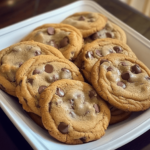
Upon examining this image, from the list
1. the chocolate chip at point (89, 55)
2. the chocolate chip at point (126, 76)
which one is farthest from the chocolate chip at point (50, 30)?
the chocolate chip at point (126, 76)

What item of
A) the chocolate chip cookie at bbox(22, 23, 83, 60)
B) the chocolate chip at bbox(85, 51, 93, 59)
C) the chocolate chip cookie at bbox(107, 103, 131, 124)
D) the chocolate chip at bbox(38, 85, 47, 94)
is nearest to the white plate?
the chocolate chip cookie at bbox(107, 103, 131, 124)

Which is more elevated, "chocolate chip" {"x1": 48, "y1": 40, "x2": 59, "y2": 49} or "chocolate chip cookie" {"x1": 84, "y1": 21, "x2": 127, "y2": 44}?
"chocolate chip cookie" {"x1": 84, "y1": 21, "x2": 127, "y2": 44}

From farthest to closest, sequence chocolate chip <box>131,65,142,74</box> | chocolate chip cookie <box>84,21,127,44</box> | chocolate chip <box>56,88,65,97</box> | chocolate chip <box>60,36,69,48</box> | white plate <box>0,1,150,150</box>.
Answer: chocolate chip cookie <box>84,21,127,44</box>
chocolate chip <box>60,36,69,48</box>
chocolate chip <box>131,65,142,74</box>
chocolate chip <box>56,88,65,97</box>
white plate <box>0,1,150,150</box>

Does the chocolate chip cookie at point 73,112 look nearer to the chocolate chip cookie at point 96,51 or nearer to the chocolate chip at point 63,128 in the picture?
the chocolate chip at point 63,128

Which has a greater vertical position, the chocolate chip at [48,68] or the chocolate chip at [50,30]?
the chocolate chip at [50,30]

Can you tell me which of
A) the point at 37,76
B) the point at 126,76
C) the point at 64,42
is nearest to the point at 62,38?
the point at 64,42

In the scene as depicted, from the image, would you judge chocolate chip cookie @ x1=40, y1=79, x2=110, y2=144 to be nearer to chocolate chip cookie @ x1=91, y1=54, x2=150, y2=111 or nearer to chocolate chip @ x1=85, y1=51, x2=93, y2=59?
chocolate chip cookie @ x1=91, y1=54, x2=150, y2=111
